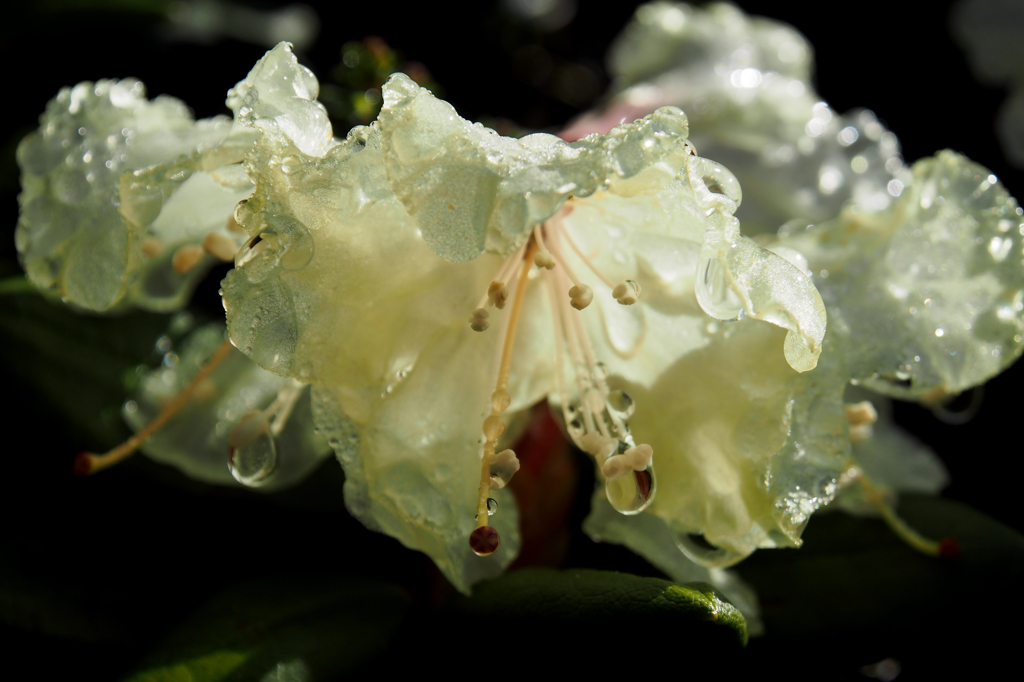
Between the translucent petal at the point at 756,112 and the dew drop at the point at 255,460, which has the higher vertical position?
the translucent petal at the point at 756,112

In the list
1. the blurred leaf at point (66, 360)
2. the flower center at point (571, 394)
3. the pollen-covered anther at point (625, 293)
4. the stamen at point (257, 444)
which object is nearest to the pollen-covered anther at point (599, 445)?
the flower center at point (571, 394)

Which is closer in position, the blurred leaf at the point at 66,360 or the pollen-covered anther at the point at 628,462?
the pollen-covered anther at the point at 628,462

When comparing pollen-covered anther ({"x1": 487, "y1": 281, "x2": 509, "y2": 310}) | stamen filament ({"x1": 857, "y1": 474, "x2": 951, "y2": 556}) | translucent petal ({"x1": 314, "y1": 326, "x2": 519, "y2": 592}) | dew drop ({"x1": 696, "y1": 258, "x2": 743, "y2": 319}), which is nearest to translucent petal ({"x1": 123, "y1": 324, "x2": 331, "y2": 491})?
translucent petal ({"x1": 314, "y1": 326, "x2": 519, "y2": 592})

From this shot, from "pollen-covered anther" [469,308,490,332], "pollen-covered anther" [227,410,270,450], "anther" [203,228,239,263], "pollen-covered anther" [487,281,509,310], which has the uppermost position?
"pollen-covered anther" [487,281,509,310]

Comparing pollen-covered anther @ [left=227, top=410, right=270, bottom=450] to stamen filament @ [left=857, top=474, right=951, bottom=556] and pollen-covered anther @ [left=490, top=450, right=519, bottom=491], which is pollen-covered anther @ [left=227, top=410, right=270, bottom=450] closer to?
pollen-covered anther @ [left=490, top=450, right=519, bottom=491]

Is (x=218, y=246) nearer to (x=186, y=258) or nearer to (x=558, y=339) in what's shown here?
(x=186, y=258)

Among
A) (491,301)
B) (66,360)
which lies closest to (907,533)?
(491,301)

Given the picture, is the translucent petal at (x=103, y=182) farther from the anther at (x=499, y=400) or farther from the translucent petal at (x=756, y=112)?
the translucent petal at (x=756, y=112)
